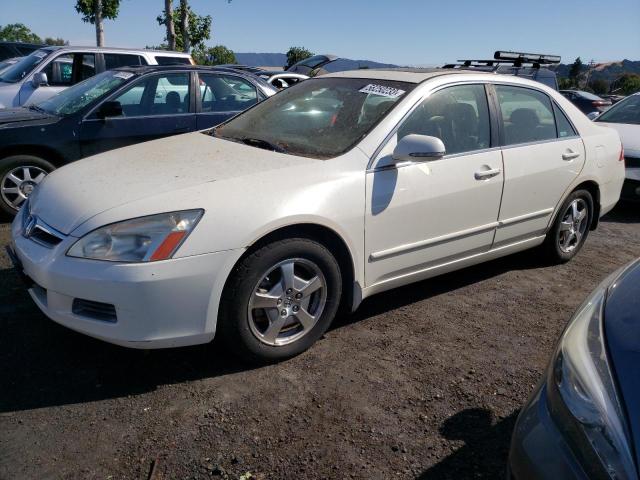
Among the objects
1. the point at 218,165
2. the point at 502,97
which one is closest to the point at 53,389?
the point at 218,165

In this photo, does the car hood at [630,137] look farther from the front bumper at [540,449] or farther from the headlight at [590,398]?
the front bumper at [540,449]

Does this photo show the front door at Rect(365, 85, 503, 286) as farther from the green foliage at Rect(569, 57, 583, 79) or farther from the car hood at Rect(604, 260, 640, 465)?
the green foliage at Rect(569, 57, 583, 79)

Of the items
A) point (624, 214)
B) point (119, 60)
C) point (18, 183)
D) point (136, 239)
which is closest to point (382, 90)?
point (136, 239)

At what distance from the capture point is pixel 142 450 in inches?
92.7

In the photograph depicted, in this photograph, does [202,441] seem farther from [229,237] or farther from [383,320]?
[383,320]

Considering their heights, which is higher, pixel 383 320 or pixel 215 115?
pixel 215 115

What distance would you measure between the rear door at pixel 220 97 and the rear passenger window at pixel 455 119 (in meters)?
3.07

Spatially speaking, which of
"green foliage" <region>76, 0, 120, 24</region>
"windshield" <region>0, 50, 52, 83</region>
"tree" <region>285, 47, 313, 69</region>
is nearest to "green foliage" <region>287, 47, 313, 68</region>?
"tree" <region>285, 47, 313, 69</region>

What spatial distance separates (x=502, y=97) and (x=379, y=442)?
2683mm

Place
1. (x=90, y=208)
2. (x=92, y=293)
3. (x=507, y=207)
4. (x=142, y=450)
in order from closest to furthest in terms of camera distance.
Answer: (x=142, y=450) < (x=92, y=293) < (x=90, y=208) < (x=507, y=207)

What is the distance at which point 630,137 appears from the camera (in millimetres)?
7012

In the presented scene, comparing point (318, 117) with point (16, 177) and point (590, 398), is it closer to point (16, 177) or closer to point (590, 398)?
point (590, 398)

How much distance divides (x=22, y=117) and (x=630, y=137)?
22.8 feet

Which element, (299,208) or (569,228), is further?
(569,228)
